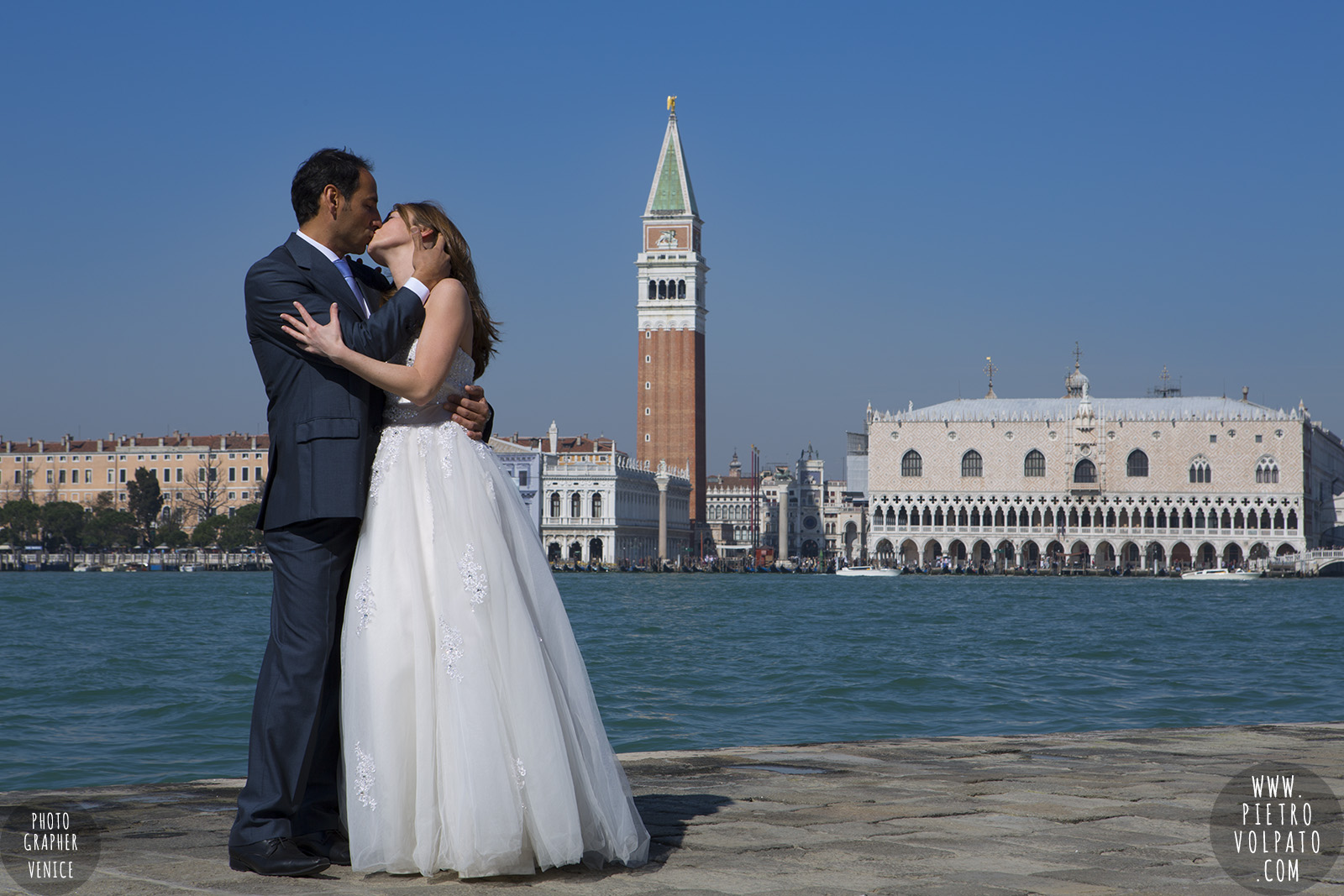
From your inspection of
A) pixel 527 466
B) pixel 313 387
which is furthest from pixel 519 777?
pixel 527 466

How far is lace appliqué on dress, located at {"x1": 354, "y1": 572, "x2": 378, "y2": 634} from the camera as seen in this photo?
2928 millimetres

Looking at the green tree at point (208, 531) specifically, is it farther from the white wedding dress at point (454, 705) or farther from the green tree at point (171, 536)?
the white wedding dress at point (454, 705)

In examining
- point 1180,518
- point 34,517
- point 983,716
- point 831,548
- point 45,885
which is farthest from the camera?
point 831,548

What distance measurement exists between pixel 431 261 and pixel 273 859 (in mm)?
1276

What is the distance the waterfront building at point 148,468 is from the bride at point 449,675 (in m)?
79.5

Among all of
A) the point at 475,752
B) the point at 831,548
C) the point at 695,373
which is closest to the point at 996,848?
the point at 475,752

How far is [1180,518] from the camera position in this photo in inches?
2566

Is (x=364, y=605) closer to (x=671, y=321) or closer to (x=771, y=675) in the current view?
(x=771, y=675)

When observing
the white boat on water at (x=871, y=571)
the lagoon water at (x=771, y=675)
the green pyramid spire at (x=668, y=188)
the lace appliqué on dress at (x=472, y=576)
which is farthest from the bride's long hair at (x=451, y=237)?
the green pyramid spire at (x=668, y=188)

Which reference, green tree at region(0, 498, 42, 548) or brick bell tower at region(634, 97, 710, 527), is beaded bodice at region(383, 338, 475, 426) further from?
green tree at region(0, 498, 42, 548)

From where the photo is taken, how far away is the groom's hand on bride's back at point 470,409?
312 cm

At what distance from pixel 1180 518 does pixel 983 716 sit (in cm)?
5851

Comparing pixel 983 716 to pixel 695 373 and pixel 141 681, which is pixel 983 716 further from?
pixel 695 373

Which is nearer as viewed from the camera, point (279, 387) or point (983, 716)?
point (279, 387)
